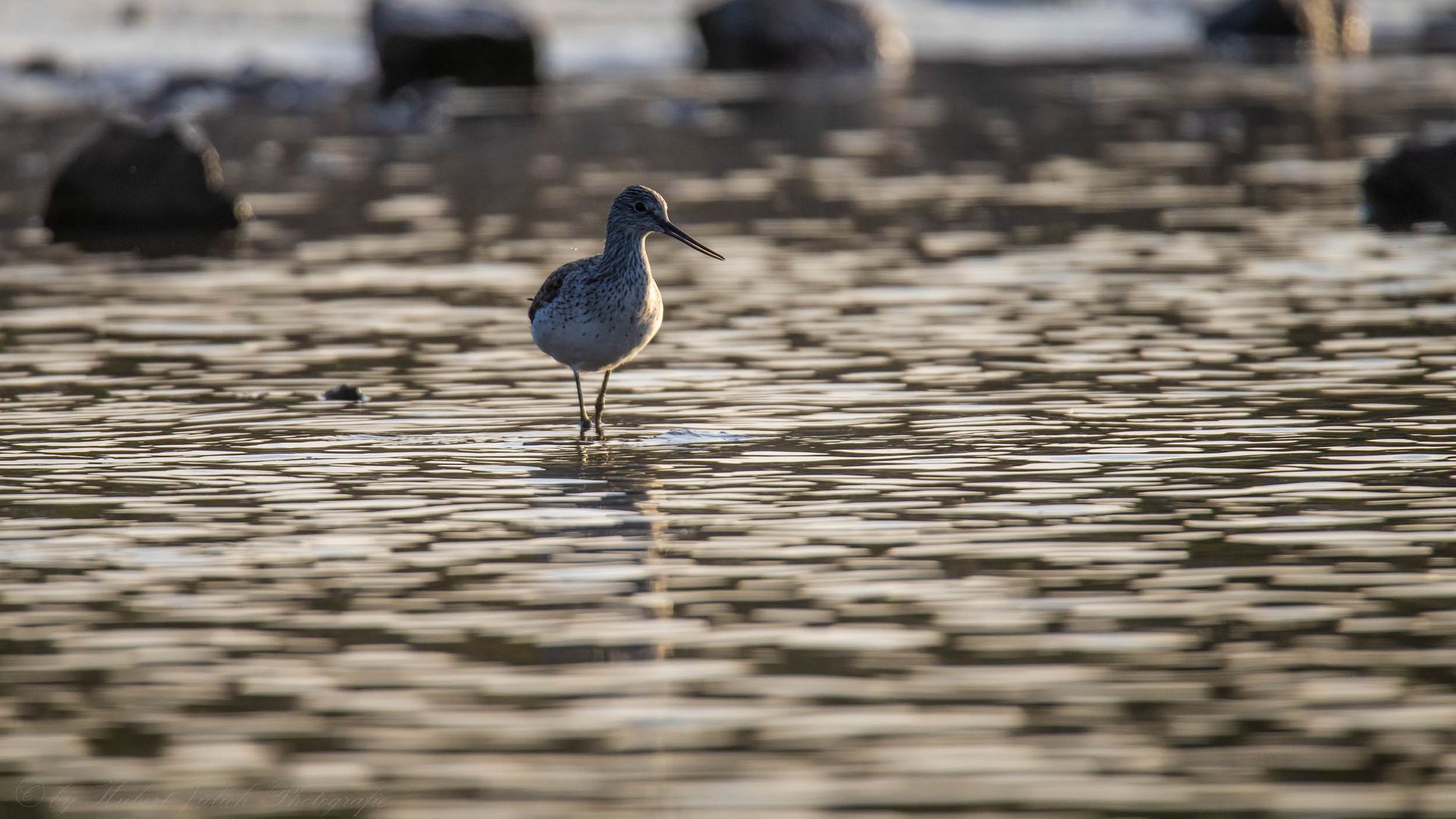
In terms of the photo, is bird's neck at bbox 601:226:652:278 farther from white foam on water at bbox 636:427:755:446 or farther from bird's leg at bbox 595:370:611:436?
white foam on water at bbox 636:427:755:446

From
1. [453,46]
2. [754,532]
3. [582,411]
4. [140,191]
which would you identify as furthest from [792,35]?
[754,532]

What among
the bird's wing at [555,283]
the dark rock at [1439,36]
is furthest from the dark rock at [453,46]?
the bird's wing at [555,283]

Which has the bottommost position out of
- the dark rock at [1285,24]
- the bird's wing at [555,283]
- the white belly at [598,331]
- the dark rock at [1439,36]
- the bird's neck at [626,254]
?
the dark rock at [1439,36]

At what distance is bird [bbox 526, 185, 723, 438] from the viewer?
14312 millimetres

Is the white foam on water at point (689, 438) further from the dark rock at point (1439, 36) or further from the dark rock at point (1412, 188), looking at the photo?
the dark rock at point (1439, 36)

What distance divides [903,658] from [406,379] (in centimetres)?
821

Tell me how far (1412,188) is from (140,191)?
13.7 m

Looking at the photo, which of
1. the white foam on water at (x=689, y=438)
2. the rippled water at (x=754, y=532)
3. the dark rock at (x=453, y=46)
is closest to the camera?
the rippled water at (x=754, y=532)

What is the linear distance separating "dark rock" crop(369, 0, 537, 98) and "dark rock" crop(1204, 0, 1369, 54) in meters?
23.4

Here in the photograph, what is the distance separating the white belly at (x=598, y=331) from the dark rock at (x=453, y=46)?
34909 millimetres

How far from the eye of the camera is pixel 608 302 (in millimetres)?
14297

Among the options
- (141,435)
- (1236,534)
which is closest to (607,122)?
(141,435)

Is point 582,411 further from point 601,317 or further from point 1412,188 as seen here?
point 1412,188

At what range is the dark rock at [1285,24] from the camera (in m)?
62.7
